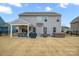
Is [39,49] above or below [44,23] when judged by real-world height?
below

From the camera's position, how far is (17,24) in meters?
14.0

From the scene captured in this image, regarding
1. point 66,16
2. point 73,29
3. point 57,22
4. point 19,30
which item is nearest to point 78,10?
point 66,16

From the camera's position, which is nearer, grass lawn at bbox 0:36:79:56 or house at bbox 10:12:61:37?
grass lawn at bbox 0:36:79:56

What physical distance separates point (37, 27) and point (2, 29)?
3.43 m

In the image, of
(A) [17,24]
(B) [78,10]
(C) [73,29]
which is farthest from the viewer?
(A) [17,24]

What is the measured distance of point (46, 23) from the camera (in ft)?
50.3

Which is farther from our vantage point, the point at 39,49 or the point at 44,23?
the point at 44,23

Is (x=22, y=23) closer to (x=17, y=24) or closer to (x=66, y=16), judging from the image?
(x=17, y=24)

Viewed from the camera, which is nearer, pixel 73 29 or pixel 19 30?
pixel 73 29

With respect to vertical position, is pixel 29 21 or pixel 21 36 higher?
pixel 29 21

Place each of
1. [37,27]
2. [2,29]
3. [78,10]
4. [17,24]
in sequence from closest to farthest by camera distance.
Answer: [78,10] → [2,29] → [17,24] → [37,27]

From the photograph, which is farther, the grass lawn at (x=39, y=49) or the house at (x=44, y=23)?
the house at (x=44, y=23)

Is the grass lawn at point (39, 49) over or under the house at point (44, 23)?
under

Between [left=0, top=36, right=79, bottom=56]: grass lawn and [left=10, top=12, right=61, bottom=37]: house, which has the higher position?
[left=10, top=12, right=61, bottom=37]: house
